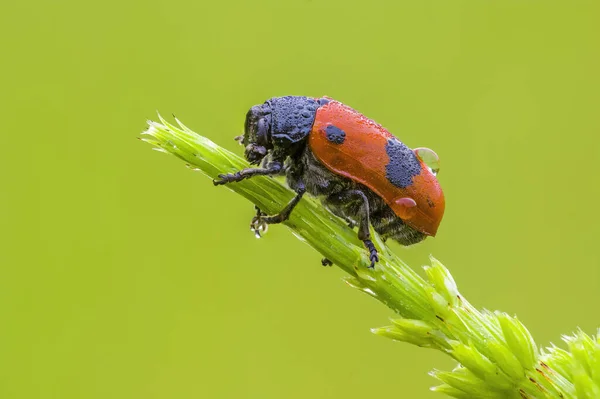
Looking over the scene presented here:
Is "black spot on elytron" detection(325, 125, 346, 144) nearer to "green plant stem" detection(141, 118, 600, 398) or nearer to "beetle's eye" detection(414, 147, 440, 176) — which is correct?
"beetle's eye" detection(414, 147, 440, 176)

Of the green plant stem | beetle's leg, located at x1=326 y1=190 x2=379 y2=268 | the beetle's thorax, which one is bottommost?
the green plant stem

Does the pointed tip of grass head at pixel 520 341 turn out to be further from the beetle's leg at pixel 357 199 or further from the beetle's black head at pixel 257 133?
the beetle's black head at pixel 257 133

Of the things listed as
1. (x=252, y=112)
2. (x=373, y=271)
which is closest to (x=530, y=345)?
(x=373, y=271)

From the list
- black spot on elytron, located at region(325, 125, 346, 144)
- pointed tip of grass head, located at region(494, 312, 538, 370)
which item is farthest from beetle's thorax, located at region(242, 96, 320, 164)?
pointed tip of grass head, located at region(494, 312, 538, 370)

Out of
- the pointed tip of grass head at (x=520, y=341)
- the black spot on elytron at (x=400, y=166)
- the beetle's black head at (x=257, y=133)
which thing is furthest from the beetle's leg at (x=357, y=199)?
the pointed tip of grass head at (x=520, y=341)

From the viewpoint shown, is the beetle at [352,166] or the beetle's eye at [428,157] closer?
the beetle at [352,166]

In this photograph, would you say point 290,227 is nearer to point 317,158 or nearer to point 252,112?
point 317,158

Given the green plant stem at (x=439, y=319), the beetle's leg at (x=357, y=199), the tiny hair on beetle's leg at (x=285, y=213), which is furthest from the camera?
the beetle's leg at (x=357, y=199)

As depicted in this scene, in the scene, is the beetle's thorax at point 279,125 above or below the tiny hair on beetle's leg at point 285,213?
above
